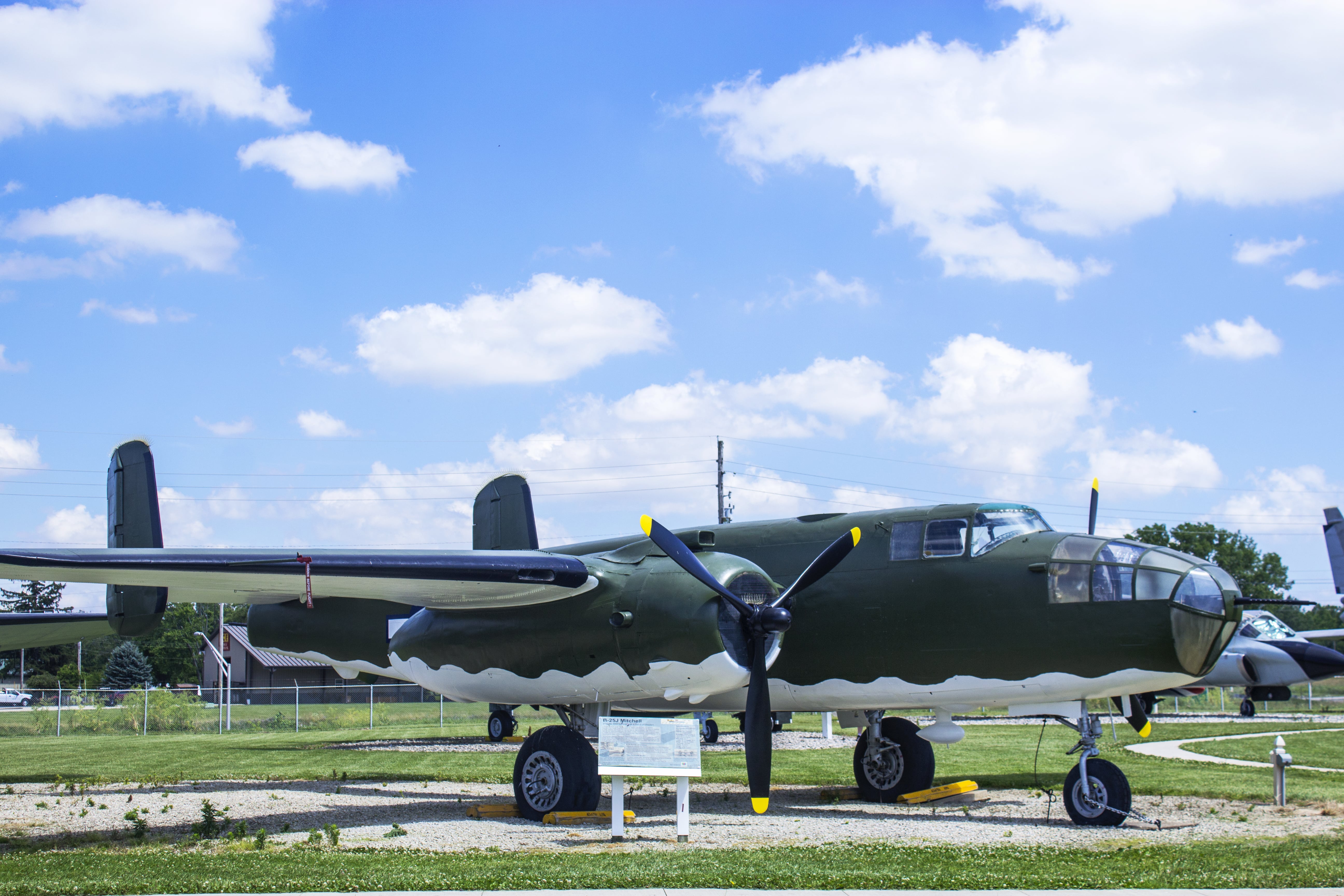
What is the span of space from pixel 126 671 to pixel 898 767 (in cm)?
8172

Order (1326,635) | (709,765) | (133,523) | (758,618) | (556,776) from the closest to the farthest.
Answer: (758,618) < (556,776) < (133,523) < (709,765) < (1326,635)

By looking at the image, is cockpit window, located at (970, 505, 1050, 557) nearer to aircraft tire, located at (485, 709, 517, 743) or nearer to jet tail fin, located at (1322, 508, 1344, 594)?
aircraft tire, located at (485, 709, 517, 743)

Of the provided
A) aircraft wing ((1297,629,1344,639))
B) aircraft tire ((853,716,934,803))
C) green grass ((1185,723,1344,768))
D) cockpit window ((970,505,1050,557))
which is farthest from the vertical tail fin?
aircraft wing ((1297,629,1344,639))

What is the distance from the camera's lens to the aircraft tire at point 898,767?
16203 mm

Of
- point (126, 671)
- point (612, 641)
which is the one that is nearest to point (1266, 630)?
point (612, 641)

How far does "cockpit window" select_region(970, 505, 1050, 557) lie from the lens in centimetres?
1370

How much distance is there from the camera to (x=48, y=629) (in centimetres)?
1978

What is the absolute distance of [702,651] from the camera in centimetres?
1318

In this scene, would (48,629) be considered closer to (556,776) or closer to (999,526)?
(556,776)

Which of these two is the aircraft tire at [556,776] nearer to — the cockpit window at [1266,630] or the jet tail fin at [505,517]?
the jet tail fin at [505,517]

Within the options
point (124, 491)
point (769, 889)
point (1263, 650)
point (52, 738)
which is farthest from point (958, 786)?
point (52, 738)

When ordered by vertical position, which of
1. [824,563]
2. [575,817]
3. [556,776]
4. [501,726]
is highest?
[824,563]

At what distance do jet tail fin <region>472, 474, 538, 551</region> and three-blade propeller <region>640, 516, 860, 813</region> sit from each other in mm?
7959

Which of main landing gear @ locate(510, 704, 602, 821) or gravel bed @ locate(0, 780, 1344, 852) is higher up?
main landing gear @ locate(510, 704, 602, 821)
